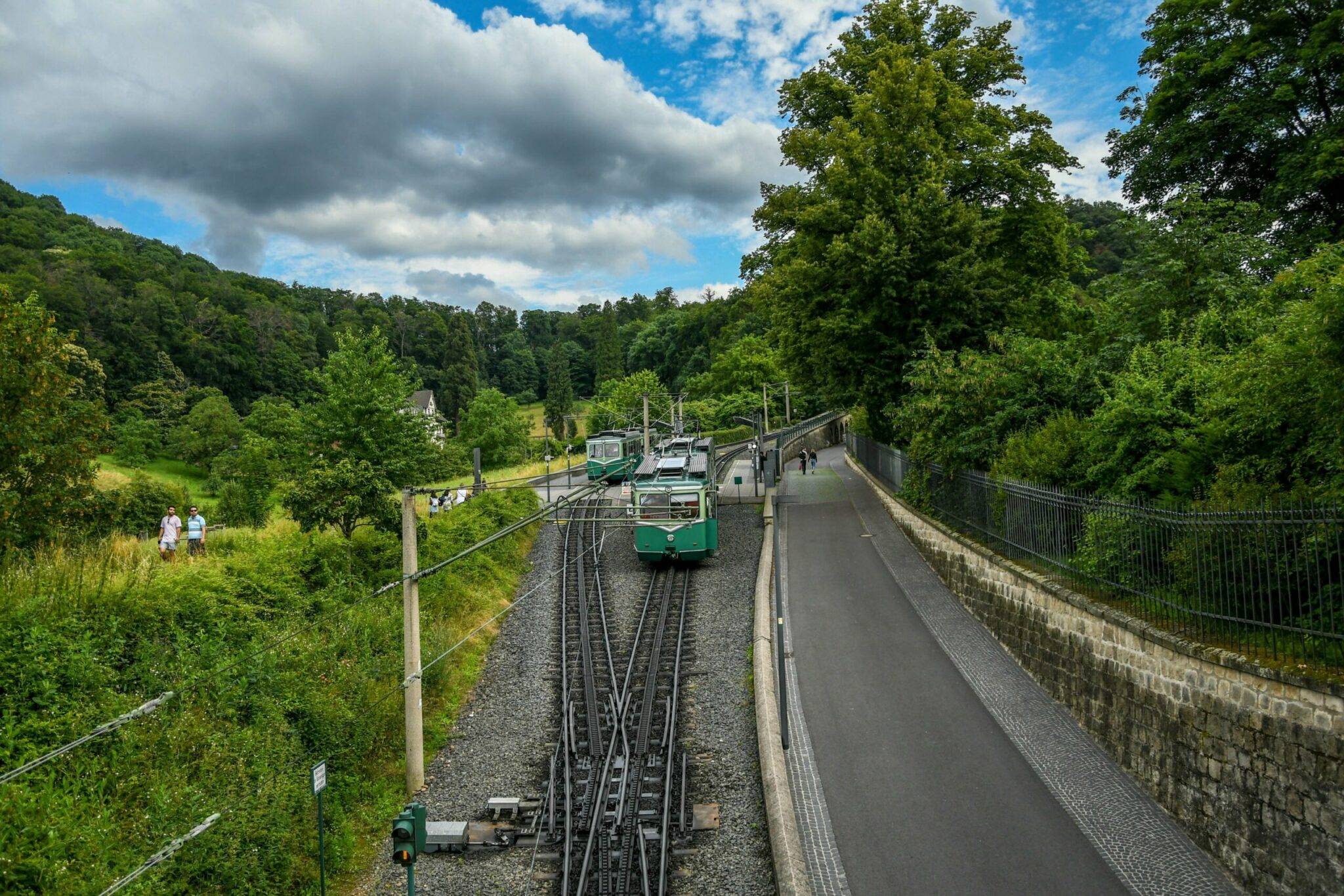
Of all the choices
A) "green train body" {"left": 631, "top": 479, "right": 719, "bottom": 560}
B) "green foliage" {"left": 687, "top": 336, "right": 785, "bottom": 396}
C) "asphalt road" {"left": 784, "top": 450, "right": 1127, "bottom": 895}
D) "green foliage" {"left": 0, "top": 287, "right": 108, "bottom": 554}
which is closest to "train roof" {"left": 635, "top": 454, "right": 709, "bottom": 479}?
"green train body" {"left": 631, "top": 479, "right": 719, "bottom": 560}

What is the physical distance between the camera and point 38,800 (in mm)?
8055

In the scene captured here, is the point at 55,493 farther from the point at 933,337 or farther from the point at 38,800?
the point at 933,337

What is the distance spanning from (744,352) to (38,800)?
2620 inches

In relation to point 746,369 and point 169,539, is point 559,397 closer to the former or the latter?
point 746,369

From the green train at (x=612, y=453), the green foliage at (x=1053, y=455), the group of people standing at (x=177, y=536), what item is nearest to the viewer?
the green foliage at (x=1053, y=455)

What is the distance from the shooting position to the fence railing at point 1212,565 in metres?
8.08

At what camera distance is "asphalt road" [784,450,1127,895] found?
9422 millimetres

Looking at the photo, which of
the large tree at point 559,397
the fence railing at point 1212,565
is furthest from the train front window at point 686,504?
the large tree at point 559,397

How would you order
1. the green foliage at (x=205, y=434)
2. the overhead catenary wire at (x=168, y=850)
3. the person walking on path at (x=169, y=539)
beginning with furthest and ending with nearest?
the green foliage at (x=205, y=434) < the person walking on path at (x=169, y=539) < the overhead catenary wire at (x=168, y=850)

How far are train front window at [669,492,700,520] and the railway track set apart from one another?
259 cm

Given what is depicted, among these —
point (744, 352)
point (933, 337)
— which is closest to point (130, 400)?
point (744, 352)

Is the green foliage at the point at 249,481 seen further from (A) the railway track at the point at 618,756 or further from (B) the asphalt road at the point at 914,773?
(B) the asphalt road at the point at 914,773

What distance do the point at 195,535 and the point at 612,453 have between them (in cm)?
2471

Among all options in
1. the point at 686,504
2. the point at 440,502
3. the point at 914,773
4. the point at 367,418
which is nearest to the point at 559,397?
the point at 440,502
